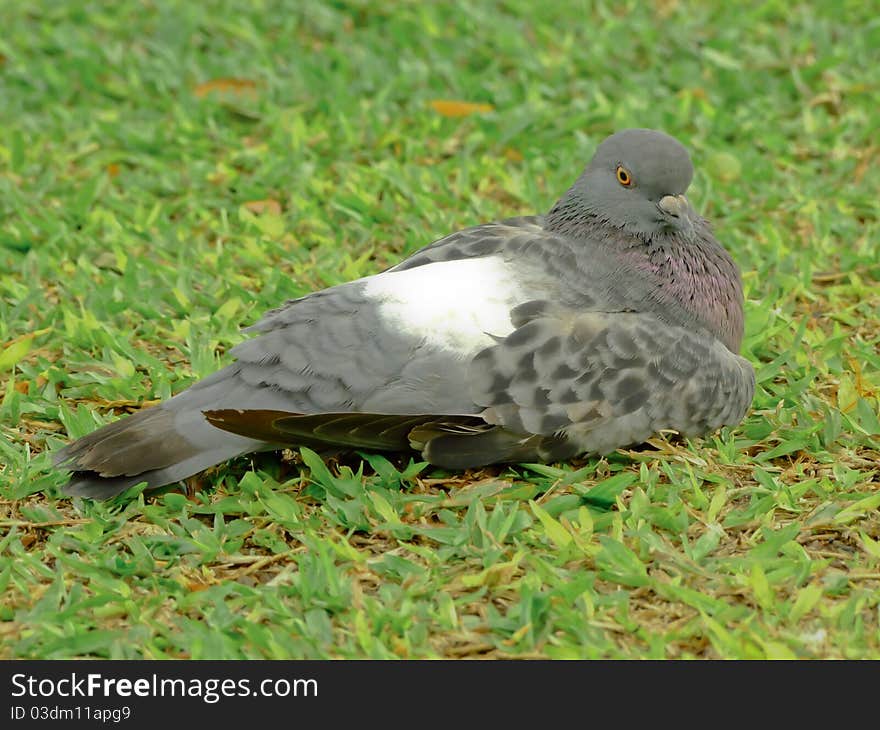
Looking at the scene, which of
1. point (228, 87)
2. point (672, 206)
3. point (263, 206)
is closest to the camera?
point (672, 206)

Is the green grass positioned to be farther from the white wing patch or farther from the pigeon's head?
the pigeon's head

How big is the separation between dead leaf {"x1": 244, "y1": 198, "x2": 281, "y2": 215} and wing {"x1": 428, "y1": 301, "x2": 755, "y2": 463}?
247cm

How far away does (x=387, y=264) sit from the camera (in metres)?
6.53

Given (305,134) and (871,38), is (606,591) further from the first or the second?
(871,38)

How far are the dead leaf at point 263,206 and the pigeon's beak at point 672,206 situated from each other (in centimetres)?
248

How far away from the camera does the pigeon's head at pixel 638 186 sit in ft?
16.8

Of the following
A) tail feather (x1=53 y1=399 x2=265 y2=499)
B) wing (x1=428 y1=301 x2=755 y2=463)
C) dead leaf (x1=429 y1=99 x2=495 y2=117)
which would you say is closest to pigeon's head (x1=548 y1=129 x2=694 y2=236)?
wing (x1=428 y1=301 x2=755 y2=463)

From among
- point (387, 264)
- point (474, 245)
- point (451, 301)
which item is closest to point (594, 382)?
point (451, 301)

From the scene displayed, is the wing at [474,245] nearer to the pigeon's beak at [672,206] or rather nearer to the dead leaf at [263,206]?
the pigeon's beak at [672,206]

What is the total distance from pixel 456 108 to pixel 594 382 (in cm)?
342

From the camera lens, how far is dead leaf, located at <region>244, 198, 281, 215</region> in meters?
6.98

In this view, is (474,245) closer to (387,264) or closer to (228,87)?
(387,264)

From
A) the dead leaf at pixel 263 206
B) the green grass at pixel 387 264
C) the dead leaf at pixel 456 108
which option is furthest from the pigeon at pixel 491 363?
the dead leaf at pixel 456 108

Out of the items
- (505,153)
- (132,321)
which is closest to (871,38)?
(505,153)
